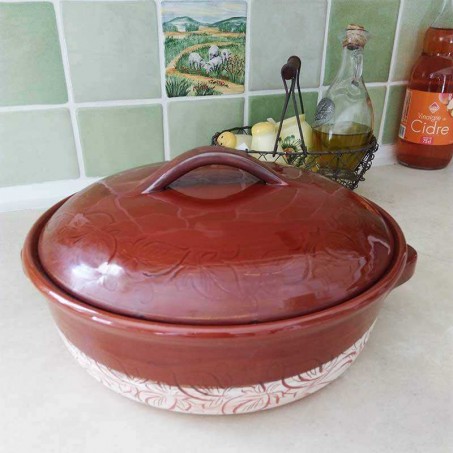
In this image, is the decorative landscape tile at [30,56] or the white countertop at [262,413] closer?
the white countertop at [262,413]

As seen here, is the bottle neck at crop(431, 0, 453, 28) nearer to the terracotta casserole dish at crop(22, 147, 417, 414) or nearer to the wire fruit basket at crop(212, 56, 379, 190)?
the wire fruit basket at crop(212, 56, 379, 190)

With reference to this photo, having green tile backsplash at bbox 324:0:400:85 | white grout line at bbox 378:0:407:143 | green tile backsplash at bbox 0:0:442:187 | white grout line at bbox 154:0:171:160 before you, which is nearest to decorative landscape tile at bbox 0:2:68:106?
green tile backsplash at bbox 0:0:442:187

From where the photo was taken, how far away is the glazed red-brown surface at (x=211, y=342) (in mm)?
328

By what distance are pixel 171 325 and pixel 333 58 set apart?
0.70 metres

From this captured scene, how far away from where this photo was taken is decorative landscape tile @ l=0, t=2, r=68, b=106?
67 centimetres

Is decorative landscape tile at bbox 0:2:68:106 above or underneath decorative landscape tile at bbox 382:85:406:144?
above

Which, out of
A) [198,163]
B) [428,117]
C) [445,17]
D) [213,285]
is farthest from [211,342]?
[445,17]

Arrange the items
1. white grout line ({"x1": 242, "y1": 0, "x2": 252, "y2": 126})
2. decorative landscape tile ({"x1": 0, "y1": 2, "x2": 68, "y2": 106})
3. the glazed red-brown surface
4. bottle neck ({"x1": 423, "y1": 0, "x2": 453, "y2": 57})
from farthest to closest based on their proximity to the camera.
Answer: bottle neck ({"x1": 423, "y1": 0, "x2": 453, "y2": 57}) → white grout line ({"x1": 242, "y1": 0, "x2": 252, "y2": 126}) → decorative landscape tile ({"x1": 0, "y1": 2, "x2": 68, "y2": 106}) → the glazed red-brown surface

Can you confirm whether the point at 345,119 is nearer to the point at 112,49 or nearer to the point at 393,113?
the point at 393,113

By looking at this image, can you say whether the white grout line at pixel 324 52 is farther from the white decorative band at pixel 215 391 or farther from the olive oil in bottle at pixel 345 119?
the white decorative band at pixel 215 391

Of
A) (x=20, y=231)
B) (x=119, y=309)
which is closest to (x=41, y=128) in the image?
(x=20, y=231)

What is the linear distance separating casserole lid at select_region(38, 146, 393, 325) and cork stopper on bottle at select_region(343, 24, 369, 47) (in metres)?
0.40

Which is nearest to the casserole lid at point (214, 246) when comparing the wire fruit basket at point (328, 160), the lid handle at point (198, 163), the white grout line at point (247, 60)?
the lid handle at point (198, 163)

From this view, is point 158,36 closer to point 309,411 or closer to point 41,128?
point 41,128
